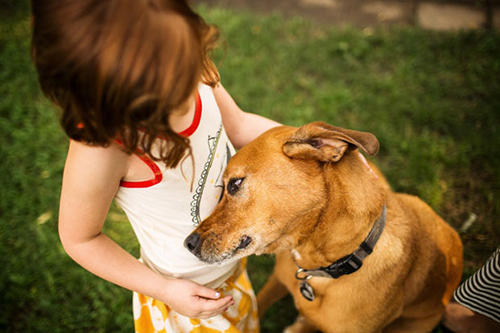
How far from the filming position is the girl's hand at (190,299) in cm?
190

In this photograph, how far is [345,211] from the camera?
1965 millimetres

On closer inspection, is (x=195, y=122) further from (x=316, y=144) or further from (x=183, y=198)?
(x=316, y=144)

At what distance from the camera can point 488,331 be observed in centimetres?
279

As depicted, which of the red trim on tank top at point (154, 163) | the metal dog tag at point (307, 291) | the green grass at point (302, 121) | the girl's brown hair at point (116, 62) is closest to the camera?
the girl's brown hair at point (116, 62)

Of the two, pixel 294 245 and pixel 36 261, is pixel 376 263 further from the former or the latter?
pixel 36 261

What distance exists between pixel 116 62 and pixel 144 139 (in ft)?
1.06

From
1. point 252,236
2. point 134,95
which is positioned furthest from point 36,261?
point 134,95

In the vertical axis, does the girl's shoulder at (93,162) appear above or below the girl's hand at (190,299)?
above

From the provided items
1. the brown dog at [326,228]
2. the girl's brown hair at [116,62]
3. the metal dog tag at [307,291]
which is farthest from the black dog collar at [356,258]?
the girl's brown hair at [116,62]

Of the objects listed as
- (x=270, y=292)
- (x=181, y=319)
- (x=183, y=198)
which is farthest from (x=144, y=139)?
(x=270, y=292)

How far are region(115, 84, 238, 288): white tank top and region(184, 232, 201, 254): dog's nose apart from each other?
0.38 ft

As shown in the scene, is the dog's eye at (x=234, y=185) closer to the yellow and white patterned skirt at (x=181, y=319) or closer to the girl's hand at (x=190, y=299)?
the girl's hand at (x=190, y=299)

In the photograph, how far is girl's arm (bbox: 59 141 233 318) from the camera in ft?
4.81

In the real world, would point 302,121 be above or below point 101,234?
below
